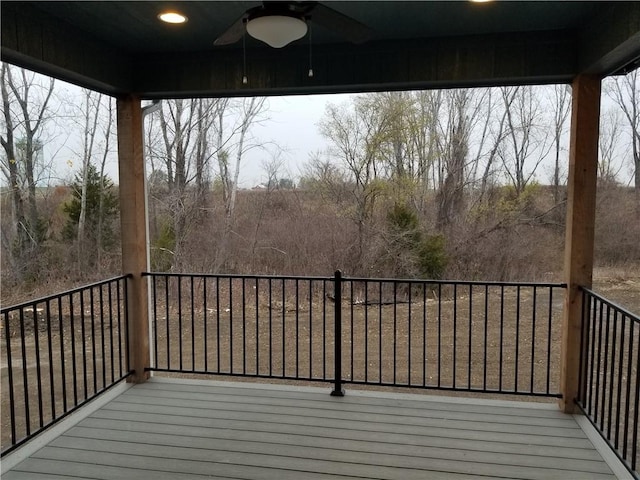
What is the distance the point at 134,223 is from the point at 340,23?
240 cm

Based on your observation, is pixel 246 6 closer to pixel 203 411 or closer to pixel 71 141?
pixel 203 411

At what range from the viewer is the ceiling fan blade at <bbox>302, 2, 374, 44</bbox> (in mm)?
1794

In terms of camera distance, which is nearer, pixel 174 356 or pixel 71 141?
pixel 174 356

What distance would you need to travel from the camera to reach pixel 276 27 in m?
1.79

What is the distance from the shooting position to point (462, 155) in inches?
334

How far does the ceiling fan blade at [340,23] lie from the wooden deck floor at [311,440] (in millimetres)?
2078

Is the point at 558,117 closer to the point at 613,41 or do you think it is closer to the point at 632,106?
the point at 632,106

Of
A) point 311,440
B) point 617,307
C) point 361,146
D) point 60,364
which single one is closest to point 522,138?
point 361,146

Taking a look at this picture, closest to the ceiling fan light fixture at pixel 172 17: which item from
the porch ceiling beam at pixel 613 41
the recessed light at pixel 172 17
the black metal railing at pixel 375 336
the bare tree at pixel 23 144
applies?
the recessed light at pixel 172 17

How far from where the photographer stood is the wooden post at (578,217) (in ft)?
9.70

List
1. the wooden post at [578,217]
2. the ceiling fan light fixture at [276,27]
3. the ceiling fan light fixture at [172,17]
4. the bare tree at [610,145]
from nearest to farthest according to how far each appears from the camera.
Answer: the ceiling fan light fixture at [276,27], the ceiling fan light fixture at [172,17], the wooden post at [578,217], the bare tree at [610,145]

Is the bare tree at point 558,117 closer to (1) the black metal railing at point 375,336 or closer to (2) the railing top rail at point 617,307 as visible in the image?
(1) the black metal railing at point 375,336

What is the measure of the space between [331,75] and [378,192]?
5.27 metres

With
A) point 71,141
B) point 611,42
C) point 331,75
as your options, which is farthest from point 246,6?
point 71,141
